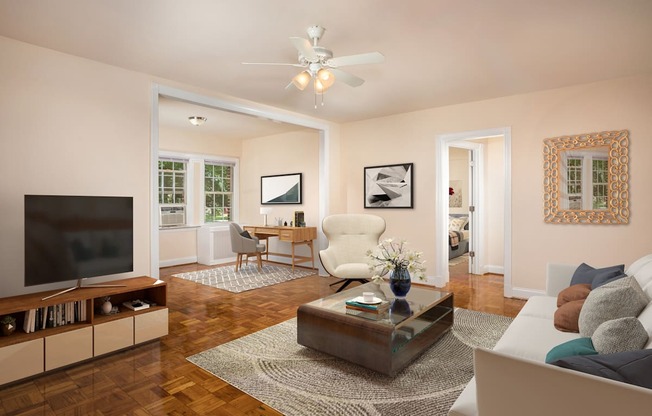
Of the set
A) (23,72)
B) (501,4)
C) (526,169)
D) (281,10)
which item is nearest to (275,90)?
(281,10)

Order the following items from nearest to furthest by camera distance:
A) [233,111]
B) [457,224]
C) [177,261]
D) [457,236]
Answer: [233,111], [177,261], [457,236], [457,224]

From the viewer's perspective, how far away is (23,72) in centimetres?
288

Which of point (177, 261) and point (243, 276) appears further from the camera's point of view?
point (177, 261)

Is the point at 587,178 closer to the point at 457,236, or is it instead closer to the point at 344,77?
the point at 344,77

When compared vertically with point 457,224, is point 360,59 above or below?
above

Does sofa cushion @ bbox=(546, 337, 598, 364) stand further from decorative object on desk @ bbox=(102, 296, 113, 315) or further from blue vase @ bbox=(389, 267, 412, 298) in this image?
decorative object on desk @ bbox=(102, 296, 113, 315)

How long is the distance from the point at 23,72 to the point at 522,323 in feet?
13.9

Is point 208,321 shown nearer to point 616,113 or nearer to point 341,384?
point 341,384

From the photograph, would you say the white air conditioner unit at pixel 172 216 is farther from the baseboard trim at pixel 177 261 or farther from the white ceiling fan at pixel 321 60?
the white ceiling fan at pixel 321 60

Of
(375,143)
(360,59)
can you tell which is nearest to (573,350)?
(360,59)

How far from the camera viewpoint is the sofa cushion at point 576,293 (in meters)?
2.35

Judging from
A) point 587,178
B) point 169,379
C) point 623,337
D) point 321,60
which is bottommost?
point 169,379

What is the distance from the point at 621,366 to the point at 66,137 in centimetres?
390

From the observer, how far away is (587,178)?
4.01 meters
